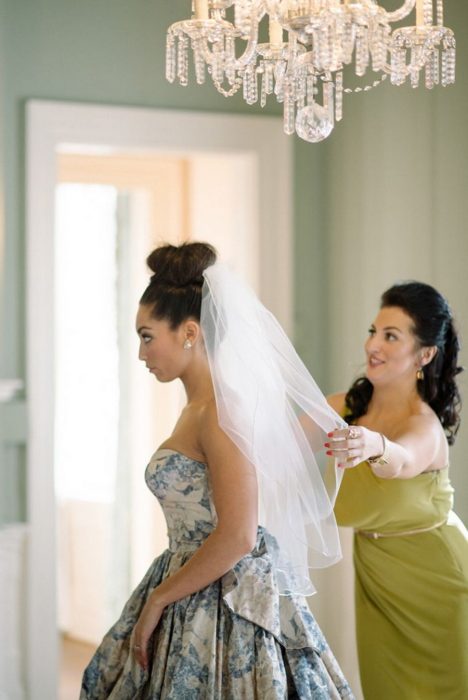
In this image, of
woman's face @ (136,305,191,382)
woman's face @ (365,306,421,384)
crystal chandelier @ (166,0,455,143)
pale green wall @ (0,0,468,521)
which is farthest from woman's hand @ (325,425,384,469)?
pale green wall @ (0,0,468,521)


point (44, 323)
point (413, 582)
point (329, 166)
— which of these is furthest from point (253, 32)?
point (329, 166)

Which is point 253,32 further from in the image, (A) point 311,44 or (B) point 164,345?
(B) point 164,345

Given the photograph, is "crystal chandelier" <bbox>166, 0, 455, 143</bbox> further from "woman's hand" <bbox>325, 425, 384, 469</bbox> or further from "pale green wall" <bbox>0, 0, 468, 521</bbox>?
"pale green wall" <bbox>0, 0, 468, 521</bbox>

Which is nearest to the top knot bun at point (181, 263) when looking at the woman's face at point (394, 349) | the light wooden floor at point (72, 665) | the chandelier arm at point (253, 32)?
the chandelier arm at point (253, 32)

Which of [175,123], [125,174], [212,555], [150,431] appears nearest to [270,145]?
[175,123]

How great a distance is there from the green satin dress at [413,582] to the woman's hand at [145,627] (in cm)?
63

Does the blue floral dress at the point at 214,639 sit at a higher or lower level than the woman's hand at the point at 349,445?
lower

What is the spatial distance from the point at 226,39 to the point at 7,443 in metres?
2.05

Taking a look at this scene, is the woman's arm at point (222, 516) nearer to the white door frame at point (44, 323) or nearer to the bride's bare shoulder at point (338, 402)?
the bride's bare shoulder at point (338, 402)

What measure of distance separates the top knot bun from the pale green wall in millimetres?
1197

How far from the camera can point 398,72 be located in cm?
214

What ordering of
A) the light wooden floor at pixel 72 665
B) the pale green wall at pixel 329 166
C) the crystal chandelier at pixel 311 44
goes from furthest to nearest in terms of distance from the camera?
the light wooden floor at pixel 72 665, the pale green wall at pixel 329 166, the crystal chandelier at pixel 311 44

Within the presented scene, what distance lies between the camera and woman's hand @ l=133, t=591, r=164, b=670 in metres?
2.32

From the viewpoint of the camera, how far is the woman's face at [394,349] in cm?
278
